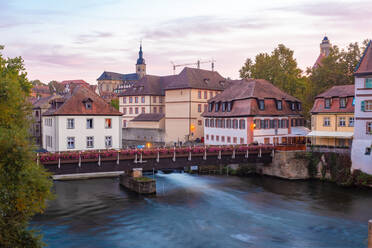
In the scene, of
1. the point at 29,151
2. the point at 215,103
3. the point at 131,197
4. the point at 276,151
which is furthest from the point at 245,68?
the point at 29,151

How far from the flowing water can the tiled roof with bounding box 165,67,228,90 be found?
27.6 metres

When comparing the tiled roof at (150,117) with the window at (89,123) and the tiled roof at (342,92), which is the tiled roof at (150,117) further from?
the tiled roof at (342,92)

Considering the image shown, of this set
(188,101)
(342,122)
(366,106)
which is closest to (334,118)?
(342,122)

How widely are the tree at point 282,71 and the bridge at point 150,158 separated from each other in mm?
21912

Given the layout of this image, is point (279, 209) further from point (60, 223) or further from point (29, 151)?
point (29, 151)

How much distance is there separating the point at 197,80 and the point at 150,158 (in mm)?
34468

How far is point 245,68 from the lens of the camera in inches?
2798

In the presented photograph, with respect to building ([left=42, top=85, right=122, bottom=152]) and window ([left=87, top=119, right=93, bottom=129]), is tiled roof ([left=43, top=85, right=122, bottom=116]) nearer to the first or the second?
building ([left=42, top=85, right=122, bottom=152])

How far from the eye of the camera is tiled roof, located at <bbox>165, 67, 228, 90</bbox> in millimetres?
66250

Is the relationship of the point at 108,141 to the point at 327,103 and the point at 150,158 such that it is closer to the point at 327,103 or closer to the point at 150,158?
the point at 150,158

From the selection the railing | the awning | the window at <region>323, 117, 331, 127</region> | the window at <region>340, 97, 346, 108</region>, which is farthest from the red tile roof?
the railing

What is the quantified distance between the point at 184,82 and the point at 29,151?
5401cm

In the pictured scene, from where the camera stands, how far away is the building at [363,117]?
123 feet

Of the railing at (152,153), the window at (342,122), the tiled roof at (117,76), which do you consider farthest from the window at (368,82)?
the tiled roof at (117,76)
